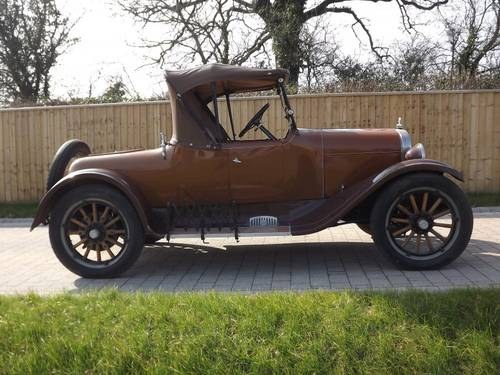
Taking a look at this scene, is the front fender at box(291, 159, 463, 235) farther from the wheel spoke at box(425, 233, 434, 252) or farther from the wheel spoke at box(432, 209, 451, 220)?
the wheel spoke at box(425, 233, 434, 252)

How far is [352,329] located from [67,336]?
2.03 m

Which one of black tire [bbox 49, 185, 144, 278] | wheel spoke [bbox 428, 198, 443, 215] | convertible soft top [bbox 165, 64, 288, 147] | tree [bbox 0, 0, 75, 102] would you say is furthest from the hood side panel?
tree [bbox 0, 0, 75, 102]

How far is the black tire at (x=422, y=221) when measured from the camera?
579 cm

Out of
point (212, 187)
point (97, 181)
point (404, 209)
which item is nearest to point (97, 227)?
point (97, 181)

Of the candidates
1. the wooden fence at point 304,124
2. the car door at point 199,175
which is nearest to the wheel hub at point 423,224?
the car door at point 199,175

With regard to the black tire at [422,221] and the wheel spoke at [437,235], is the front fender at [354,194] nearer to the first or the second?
the black tire at [422,221]

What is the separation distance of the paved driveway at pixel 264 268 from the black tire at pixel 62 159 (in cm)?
108

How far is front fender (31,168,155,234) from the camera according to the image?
604 cm

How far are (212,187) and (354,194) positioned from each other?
61.1 inches

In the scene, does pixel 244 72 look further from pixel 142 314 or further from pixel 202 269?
pixel 142 314

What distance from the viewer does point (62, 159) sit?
682 centimetres

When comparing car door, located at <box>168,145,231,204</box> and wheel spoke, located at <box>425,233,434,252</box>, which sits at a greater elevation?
car door, located at <box>168,145,231,204</box>

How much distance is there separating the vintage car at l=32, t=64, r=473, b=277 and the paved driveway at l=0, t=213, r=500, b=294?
392 millimetres

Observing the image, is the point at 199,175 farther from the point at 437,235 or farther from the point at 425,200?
the point at 437,235
